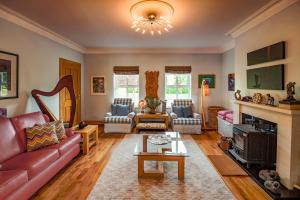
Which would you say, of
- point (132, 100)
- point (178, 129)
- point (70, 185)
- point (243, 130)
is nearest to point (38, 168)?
point (70, 185)

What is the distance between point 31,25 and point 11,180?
3.15 m

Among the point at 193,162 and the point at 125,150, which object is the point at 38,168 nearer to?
the point at 125,150

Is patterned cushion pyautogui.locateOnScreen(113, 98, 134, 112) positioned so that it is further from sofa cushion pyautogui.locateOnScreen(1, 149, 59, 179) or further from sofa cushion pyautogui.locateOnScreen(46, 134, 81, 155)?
sofa cushion pyautogui.locateOnScreen(1, 149, 59, 179)

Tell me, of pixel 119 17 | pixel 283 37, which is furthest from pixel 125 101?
pixel 283 37

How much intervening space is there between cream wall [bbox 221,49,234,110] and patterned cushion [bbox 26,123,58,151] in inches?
187

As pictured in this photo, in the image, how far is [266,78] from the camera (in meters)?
3.56

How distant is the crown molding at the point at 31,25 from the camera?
350cm

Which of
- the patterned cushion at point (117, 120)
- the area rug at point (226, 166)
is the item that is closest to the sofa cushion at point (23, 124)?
the patterned cushion at point (117, 120)

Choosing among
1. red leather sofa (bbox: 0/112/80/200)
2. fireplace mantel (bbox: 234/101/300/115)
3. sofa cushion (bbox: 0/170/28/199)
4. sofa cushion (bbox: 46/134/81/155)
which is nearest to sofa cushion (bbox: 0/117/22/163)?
red leather sofa (bbox: 0/112/80/200)

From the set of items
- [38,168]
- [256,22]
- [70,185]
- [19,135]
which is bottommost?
[70,185]

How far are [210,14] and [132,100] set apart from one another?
422 cm

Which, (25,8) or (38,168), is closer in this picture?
(38,168)

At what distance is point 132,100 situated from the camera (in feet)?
23.8

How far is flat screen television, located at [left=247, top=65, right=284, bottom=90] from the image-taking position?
319 cm
